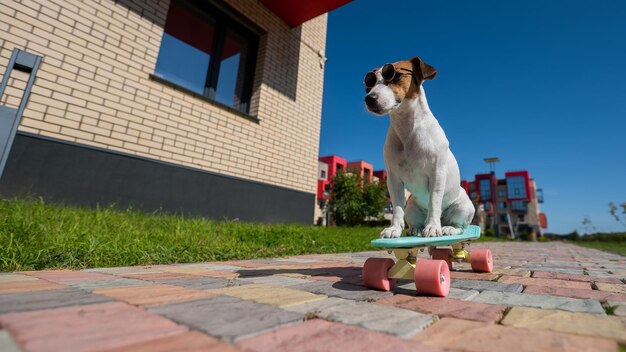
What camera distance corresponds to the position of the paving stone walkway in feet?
2.71

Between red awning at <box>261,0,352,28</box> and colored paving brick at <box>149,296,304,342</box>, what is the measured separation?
6646 millimetres

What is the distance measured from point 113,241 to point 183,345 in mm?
2422

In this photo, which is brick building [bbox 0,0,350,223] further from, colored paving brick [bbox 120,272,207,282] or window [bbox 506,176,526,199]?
window [bbox 506,176,526,199]

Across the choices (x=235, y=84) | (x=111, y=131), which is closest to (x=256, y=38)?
(x=235, y=84)

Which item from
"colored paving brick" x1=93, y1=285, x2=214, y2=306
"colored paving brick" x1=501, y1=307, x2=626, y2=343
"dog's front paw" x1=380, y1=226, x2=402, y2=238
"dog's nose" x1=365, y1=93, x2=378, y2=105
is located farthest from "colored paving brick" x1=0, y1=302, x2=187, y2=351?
"dog's nose" x1=365, y1=93, x2=378, y2=105

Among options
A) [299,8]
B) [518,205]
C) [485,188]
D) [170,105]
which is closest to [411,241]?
[170,105]

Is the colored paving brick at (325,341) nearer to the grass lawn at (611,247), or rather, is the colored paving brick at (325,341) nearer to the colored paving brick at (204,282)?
the colored paving brick at (204,282)

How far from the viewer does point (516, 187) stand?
43250 mm

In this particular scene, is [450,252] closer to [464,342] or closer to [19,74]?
[464,342]

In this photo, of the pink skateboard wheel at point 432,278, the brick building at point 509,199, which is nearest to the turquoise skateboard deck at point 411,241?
the pink skateboard wheel at point 432,278

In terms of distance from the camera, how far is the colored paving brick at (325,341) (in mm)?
808

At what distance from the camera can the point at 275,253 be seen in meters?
3.60

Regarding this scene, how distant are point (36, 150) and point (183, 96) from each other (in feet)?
7.54

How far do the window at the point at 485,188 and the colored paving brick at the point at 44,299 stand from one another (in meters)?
49.6
